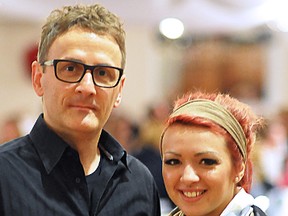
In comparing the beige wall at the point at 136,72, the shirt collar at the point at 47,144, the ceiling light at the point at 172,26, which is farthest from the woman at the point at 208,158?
the beige wall at the point at 136,72

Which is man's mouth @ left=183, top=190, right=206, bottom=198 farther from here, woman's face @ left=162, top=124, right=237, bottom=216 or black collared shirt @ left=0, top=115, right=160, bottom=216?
black collared shirt @ left=0, top=115, right=160, bottom=216

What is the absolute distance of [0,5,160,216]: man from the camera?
2.00 m

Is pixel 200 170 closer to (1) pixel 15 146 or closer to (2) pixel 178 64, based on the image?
(1) pixel 15 146

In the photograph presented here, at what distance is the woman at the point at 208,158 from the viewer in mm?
2025

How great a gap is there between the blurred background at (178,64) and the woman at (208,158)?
1446mm

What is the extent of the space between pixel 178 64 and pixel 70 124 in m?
8.30

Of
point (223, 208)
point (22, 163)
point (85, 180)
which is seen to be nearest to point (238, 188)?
point (223, 208)

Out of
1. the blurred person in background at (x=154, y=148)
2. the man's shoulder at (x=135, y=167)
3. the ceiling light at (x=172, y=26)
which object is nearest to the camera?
the man's shoulder at (x=135, y=167)

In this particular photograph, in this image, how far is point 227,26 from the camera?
5.52 meters

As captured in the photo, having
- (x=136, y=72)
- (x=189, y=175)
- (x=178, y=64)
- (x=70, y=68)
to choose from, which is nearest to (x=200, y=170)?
(x=189, y=175)

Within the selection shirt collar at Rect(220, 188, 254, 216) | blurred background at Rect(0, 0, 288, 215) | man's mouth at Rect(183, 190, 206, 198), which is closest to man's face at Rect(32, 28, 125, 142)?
man's mouth at Rect(183, 190, 206, 198)

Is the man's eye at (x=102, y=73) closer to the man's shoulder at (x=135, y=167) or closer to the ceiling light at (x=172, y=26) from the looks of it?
the man's shoulder at (x=135, y=167)

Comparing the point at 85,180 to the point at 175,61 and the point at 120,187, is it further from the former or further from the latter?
the point at 175,61

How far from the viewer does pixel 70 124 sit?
2.05 m
